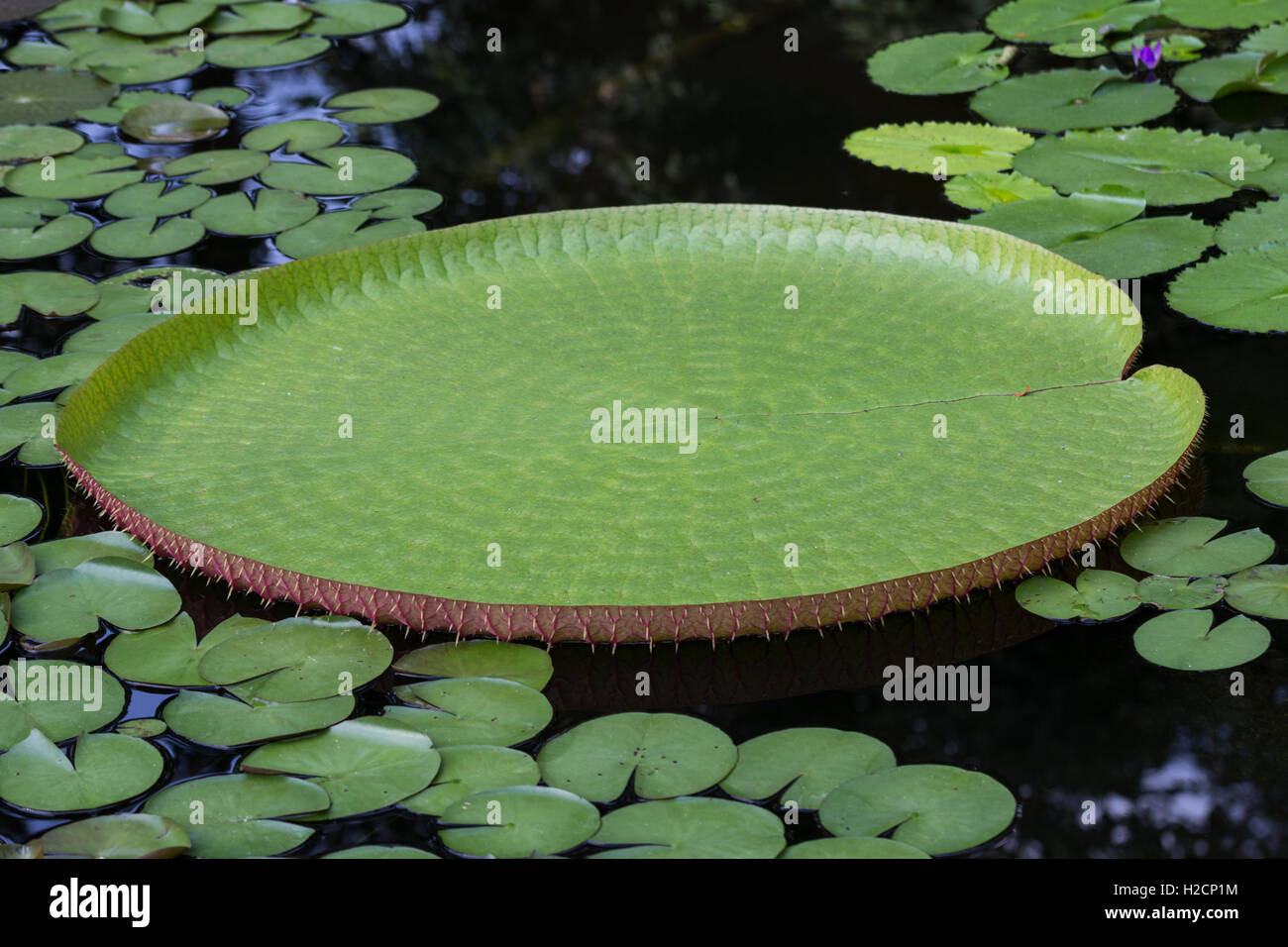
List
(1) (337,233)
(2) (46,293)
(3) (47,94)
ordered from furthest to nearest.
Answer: (3) (47,94)
(1) (337,233)
(2) (46,293)

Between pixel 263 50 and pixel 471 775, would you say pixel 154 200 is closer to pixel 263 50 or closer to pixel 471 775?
pixel 263 50

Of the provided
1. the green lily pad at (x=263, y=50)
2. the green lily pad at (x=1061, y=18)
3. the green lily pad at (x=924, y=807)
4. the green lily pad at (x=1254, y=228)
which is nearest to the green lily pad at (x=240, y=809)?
the green lily pad at (x=924, y=807)

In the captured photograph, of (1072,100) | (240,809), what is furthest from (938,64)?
(240,809)

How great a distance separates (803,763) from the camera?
156 cm

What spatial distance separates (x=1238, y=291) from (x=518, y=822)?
5.80 feet

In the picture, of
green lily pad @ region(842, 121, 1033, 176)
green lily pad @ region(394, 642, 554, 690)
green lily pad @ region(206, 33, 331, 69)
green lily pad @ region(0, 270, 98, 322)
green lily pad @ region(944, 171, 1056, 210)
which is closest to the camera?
green lily pad @ region(394, 642, 554, 690)

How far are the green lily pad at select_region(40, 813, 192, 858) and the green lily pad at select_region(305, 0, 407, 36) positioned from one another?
9.75 feet

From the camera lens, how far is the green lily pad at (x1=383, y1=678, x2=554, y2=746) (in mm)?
1621

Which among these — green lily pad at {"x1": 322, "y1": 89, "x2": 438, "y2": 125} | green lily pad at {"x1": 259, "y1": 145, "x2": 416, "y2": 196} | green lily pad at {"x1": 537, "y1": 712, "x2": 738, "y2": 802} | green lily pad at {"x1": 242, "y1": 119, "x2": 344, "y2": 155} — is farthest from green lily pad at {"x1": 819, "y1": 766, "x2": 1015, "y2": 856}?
green lily pad at {"x1": 322, "y1": 89, "x2": 438, "y2": 125}

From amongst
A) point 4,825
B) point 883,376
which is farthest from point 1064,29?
point 4,825

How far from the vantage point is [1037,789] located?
5.06 feet

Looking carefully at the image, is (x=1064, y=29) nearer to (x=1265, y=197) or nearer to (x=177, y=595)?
(x=1265, y=197)

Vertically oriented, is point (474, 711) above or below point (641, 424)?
below

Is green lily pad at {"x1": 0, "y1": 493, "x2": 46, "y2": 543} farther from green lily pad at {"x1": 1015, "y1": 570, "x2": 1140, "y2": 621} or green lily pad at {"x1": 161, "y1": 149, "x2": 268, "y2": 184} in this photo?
green lily pad at {"x1": 1015, "y1": 570, "x2": 1140, "y2": 621}
